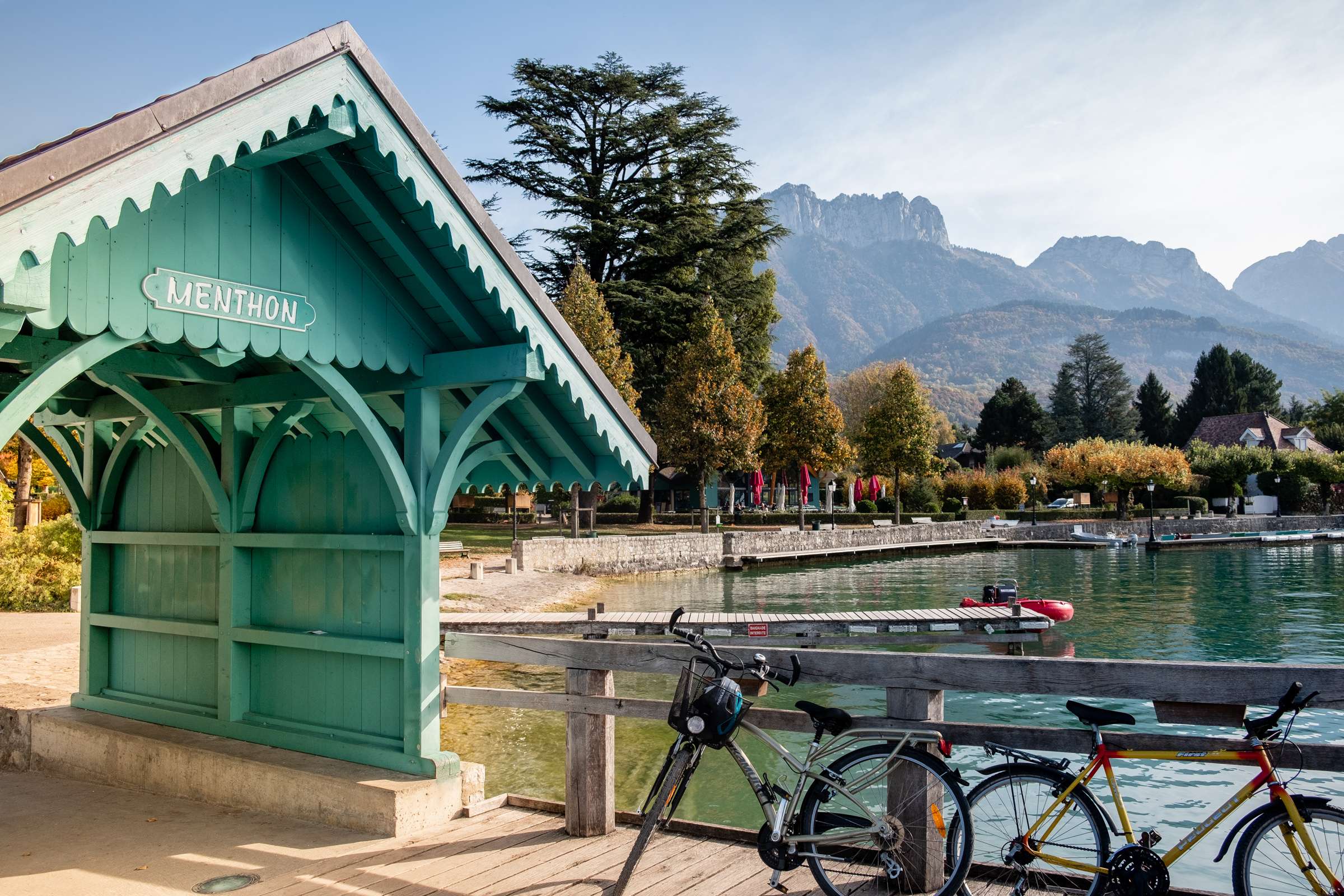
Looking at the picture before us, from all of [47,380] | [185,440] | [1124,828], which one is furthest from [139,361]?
[1124,828]

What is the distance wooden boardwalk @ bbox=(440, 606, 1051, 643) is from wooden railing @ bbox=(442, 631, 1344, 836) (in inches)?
285

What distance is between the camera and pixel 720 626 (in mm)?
15195

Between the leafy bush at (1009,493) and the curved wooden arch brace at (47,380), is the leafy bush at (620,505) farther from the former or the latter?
the curved wooden arch brace at (47,380)

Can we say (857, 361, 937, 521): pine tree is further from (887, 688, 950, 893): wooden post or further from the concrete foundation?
(887, 688, 950, 893): wooden post

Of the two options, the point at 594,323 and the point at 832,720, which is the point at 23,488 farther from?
the point at 832,720

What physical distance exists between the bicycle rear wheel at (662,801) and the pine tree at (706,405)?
34.6 meters

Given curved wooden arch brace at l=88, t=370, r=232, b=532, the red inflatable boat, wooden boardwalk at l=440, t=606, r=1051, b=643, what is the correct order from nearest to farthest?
1. curved wooden arch brace at l=88, t=370, r=232, b=532
2. wooden boardwalk at l=440, t=606, r=1051, b=643
3. the red inflatable boat

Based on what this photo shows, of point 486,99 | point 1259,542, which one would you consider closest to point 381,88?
point 486,99

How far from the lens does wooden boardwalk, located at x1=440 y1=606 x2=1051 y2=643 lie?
47.4 feet

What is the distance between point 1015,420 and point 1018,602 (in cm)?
7013

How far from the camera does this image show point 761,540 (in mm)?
41000

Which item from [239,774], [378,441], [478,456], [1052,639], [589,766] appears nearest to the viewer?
[589,766]

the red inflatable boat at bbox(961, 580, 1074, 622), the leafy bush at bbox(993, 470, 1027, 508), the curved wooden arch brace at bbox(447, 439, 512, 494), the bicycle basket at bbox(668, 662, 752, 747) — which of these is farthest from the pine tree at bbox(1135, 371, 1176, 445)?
the bicycle basket at bbox(668, 662, 752, 747)

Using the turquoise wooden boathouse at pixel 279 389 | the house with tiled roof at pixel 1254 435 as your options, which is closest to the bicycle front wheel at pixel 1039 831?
the turquoise wooden boathouse at pixel 279 389
